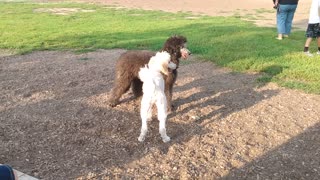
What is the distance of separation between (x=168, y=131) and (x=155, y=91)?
83cm

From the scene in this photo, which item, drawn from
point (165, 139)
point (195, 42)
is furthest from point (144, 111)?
point (195, 42)

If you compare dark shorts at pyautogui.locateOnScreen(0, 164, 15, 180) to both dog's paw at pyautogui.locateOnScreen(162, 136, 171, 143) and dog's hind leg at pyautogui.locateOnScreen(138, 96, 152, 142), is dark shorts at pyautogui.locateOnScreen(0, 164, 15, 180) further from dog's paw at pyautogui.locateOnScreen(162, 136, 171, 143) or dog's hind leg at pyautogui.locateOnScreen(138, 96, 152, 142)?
dog's paw at pyautogui.locateOnScreen(162, 136, 171, 143)

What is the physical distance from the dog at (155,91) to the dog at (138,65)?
0.47 metres

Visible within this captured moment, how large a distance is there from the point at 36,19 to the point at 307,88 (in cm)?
1318

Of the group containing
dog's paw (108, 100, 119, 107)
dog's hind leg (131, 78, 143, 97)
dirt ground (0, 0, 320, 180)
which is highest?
dog's hind leg (131, 78, 143, 97)

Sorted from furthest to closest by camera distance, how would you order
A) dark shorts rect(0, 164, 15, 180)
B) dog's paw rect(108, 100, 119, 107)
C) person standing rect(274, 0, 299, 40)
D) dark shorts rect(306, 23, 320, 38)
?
person standing rect(274, 0, 299, 40), dark shorts rect(306, 23, 320, 38), dog's paw rect(108, 100, 119, 107), dark shorts rect(0, 164, 15, 180)

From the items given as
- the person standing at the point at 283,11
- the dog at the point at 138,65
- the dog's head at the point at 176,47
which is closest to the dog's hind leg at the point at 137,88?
the dog at the point at 138,65

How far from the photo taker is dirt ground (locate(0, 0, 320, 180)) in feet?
13.3

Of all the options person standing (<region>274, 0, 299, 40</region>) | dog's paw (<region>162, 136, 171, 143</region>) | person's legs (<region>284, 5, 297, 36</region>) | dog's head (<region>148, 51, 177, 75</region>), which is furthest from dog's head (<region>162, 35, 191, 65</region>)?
person's legs (<region>284, 5, 297, 36</region>)

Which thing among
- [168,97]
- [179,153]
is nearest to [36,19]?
[168,97]

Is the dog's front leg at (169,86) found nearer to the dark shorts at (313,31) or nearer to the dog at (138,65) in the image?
the dog at (138,65)

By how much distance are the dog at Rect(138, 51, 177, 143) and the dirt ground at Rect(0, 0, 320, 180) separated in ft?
0.92

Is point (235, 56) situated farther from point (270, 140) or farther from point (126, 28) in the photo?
point (126, 28)

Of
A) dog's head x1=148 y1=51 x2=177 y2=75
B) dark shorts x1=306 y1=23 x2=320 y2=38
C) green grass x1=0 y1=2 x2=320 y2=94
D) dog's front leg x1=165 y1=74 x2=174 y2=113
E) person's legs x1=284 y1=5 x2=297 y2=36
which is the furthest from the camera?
person's legs x1=284 y1=5 x2=297 y2=36
